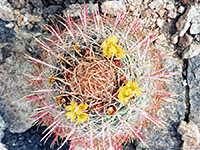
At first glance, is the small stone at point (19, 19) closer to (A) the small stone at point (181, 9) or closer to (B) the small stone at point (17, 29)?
(B) the small stone at point (17, 29)

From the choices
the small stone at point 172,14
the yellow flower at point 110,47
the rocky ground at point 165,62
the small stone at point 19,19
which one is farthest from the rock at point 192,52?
the small stone at point 19,19

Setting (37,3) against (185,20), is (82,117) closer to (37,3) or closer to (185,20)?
(185,20)

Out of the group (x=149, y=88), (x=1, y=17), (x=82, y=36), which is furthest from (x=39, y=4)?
(x=149, y=88)

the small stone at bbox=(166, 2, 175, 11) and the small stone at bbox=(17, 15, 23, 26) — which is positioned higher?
the small stone at bbox=(166, 2, 175, 11)

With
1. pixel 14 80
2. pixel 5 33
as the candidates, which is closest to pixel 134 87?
pixel 14 80

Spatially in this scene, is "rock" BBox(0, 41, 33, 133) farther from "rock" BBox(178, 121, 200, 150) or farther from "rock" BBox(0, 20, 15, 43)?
"rock" BBox(178, 121, 200, 150)

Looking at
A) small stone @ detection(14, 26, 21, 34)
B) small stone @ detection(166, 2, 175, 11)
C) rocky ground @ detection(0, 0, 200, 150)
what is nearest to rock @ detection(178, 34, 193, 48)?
rocky ground @ detection(0, 0, 200, 150)
